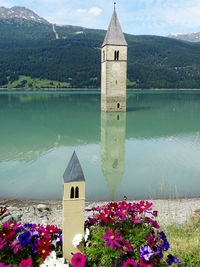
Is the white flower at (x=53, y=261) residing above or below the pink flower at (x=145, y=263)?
below

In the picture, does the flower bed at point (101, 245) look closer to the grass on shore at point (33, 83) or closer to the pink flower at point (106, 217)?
the pink flower at point (106, 217)

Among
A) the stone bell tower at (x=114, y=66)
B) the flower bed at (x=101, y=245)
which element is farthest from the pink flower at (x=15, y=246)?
the stone bell tower at (x=114, y=66)

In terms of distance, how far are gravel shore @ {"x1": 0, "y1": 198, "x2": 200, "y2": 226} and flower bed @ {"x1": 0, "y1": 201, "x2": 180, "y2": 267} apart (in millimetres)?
3378

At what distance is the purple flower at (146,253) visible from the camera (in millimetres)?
3213

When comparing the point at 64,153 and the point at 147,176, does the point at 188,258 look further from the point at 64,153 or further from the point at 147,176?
the point at 64,153

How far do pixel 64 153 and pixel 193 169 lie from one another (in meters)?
8.37

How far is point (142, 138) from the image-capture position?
22500mm

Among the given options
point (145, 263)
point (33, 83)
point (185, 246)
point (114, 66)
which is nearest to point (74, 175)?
point (145, 263)

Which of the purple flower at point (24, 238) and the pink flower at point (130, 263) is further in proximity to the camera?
the purple flower at point (24, 238)

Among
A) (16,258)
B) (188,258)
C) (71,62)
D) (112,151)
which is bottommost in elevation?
(112,151)

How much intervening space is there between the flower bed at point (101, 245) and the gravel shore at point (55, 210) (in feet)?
11.1

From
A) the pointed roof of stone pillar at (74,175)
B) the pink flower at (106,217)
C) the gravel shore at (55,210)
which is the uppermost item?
the pointed roof of stone pillar at (74,175)

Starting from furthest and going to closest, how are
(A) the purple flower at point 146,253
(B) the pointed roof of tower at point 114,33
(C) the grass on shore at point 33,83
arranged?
(C) the grass on shore at point 33,83
(B) the pointed roof of tower at point 114,33
(A) the purple flower at point 146,253

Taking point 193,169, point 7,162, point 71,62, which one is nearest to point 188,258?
point 193,169
